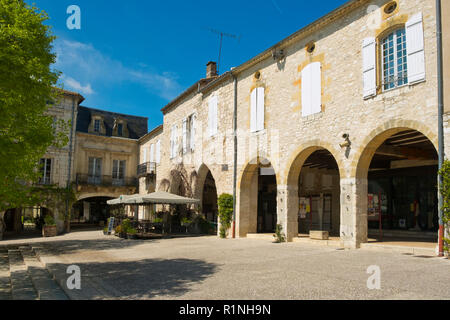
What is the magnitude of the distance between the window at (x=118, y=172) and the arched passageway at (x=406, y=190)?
53.7 feet

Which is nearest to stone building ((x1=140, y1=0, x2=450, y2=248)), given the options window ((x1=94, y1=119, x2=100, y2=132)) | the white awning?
the white awning

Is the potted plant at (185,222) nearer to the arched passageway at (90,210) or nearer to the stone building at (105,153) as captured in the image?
the stone building at (105,153)

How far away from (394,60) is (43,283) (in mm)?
8607

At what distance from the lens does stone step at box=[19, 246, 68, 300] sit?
4840 millimetres

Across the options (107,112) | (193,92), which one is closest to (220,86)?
(193,92)

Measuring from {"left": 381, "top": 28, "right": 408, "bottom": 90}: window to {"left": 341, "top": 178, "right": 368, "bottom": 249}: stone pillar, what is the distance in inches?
99.7

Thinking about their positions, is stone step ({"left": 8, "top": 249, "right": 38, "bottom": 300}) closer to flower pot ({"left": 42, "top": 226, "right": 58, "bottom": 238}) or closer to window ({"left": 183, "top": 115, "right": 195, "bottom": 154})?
flower pot ({"left": 42, "top": 226, "right": 58, "bottom": 238})

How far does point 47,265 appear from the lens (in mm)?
7180

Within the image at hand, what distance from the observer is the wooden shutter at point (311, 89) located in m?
10.4

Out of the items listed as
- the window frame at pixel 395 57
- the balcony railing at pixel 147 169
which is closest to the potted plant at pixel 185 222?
the balcony railing at pixel 147 169

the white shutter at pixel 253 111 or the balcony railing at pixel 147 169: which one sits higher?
the white shutter at pixel 253 111

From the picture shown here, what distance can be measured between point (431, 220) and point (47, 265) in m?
12.2

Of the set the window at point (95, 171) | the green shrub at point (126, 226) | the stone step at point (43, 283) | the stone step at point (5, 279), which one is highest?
the window at point (95, 171)
